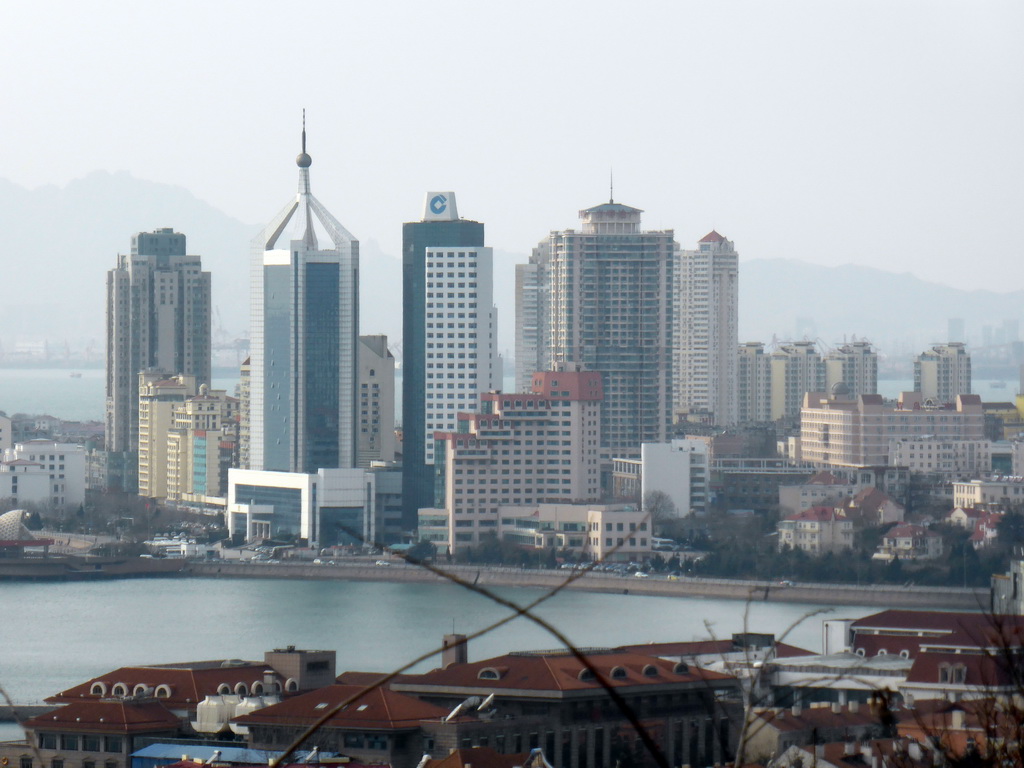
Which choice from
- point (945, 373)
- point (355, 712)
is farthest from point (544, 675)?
point (945, 373)

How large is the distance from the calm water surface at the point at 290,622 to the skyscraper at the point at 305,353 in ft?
10.3

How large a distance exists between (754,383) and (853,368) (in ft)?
4.26

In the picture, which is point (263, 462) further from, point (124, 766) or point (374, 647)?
point (124, 766)

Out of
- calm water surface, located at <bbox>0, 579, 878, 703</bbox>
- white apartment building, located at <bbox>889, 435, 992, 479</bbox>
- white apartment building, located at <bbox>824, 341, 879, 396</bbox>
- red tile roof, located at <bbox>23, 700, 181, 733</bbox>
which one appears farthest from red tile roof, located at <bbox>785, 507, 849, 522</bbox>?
white apartment building, located at <bbox>824, 341, 879, 396</bbox>

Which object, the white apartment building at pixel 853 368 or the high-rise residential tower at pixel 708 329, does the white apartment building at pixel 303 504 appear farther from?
the white apartment building at pixel 853 368

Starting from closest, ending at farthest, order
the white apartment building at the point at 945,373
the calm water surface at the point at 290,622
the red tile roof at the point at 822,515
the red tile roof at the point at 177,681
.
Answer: the red tile roof at the point at 177,681, the calm water surface at the point at 290,622, the red tile roof at the point at 822,515, the white apartment building at the point at 945,373

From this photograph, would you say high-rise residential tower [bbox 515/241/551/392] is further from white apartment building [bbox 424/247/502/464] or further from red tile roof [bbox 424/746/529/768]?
red tile roof [bbox 424/746/529/768]

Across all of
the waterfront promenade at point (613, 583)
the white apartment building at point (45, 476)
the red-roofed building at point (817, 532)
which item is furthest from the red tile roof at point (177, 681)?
the white apartment building at point (45, 476)

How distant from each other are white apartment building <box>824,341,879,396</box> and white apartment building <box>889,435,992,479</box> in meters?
7.26

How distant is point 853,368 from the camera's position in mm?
30844

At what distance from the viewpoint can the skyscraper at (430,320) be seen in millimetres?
20250

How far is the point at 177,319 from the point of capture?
25.2 metres

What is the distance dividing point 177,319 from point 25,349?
Result: 47424 millimetres

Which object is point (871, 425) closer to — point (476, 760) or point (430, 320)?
point (430, 320)
